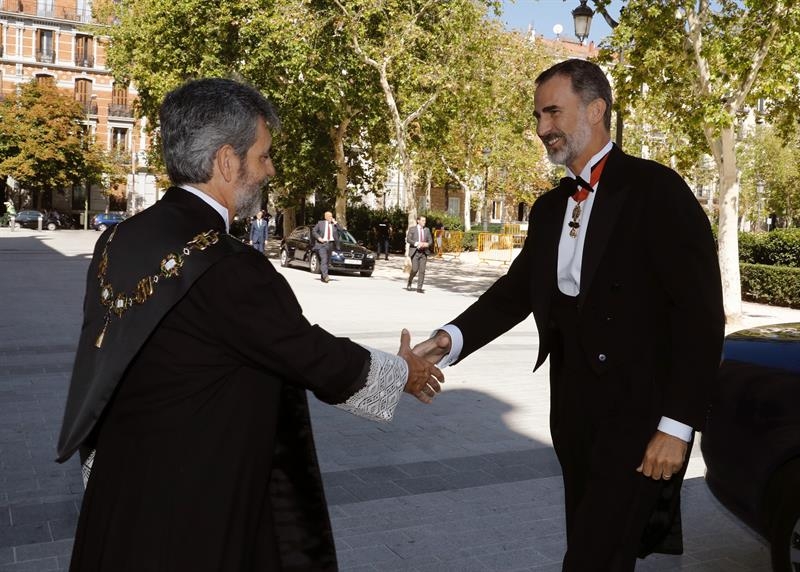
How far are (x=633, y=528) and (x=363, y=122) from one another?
30.0 metres

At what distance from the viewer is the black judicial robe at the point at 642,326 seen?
2.67 meters

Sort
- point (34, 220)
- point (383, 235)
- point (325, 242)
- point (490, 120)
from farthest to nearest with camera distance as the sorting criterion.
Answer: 1. point (34, 220)
2. point (490, 120)
3. point (383, 235)
4. point (325, 242)

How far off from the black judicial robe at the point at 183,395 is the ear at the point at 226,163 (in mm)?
104

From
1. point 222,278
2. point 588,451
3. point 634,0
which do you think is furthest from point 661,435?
point 634,0

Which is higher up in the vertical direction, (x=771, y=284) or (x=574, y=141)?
(x=574, y=141)

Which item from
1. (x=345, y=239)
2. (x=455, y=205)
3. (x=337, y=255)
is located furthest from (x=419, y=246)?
(x=455, y=205)

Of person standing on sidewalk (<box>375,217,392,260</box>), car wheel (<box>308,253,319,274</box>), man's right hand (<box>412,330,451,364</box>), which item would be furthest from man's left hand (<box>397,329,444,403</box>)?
person standing on sidewalk (<box>375,217,392,260</box>)

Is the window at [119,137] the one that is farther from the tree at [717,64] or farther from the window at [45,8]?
the tree at [717,64]

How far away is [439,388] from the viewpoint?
3.12 m

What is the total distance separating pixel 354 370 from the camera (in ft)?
8.03

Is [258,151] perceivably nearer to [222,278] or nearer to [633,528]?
[222,278]

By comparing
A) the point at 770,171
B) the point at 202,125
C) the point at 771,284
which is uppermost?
the point at 770,171

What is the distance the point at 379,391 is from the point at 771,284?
1939cm

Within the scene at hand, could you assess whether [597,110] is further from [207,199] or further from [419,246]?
[419,246]
